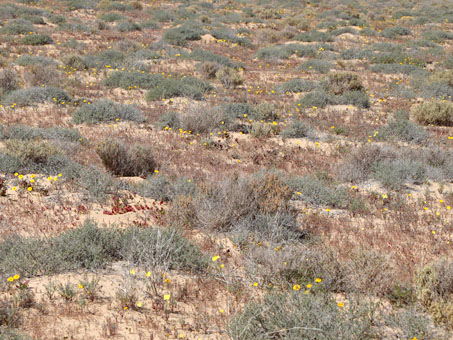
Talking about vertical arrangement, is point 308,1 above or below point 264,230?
above

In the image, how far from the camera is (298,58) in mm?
19641

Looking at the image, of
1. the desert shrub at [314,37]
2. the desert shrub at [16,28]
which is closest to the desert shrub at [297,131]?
the desert shrub at [314,37]

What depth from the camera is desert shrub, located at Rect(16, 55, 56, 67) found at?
13.9m

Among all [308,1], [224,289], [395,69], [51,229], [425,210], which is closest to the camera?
[224,289]

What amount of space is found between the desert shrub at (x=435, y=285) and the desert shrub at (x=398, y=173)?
3.32 m

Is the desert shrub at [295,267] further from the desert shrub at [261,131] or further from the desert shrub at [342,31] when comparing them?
the desert shrub at [342,31]

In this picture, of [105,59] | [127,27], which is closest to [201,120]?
[105,59]

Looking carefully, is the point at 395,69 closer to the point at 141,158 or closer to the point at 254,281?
the point at 141,158

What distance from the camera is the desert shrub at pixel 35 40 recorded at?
17391 millimetres

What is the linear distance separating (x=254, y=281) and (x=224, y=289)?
0.34 metres

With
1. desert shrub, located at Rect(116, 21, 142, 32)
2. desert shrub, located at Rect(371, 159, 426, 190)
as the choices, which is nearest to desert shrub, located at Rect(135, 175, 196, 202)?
desert shrub, located at Rect(371, 159, 426, 190)

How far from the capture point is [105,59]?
51.9 ft

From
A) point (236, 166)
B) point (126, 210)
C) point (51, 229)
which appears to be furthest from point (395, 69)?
point (51, 229)

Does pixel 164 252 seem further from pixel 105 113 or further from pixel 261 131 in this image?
pixel 105 113
